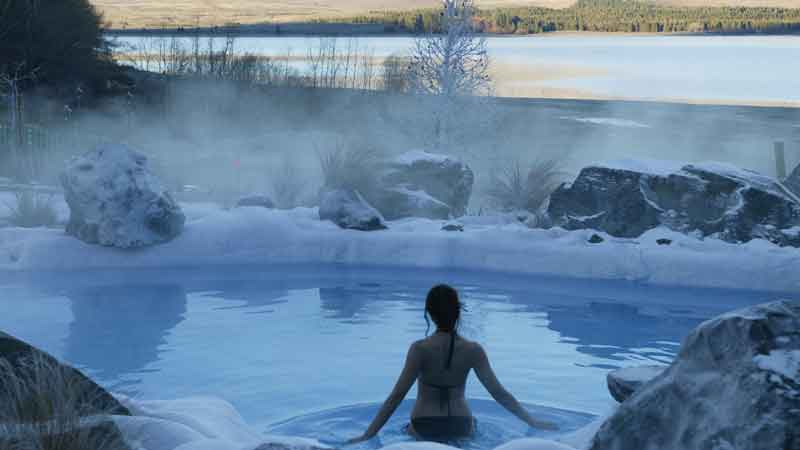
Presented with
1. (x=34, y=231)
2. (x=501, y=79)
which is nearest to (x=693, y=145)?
(x=501, y=79)

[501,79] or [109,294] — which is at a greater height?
[501,79]

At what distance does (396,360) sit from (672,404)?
4246mm

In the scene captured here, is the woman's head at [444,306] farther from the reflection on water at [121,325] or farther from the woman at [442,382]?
the reflection on water at [121,325]

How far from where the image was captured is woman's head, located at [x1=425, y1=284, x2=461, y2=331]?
4.34 metres

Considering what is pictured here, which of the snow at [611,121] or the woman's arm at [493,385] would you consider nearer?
the woman's arm at [493,385]

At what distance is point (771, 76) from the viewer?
26656mm

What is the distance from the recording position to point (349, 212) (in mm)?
10812

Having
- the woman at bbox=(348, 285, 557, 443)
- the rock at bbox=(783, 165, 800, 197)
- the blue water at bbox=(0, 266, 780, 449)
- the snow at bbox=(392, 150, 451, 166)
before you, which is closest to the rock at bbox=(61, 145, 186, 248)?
the blue water at bbox=(0, 266, 780, 449)

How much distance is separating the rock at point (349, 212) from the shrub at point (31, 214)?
9.46ft

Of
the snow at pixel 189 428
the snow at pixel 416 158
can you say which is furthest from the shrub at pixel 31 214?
the snow at pixel 189 428

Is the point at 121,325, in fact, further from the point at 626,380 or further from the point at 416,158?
the point at 416,158

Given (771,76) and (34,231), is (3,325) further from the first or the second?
(771,76)

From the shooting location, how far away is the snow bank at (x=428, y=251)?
920 cm

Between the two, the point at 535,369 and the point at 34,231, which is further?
the point at 34,231
